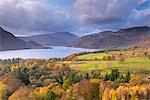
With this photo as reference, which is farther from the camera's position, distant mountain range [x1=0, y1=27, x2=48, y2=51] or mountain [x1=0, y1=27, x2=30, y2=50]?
distant mountain range [x1=0, y1=27, x2=48, y2=51]

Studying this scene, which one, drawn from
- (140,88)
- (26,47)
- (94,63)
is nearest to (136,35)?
(26,47)

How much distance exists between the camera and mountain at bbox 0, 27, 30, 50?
25.6 meters

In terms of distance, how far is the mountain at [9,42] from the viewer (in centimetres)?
2558

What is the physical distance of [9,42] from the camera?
95.5 ft

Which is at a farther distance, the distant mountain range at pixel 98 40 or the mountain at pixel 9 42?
the distant mountain range at pixel 98 40

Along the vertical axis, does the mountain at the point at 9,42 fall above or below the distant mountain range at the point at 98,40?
below

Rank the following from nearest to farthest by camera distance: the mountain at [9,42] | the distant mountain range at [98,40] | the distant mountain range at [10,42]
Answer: the mountain at [9,42] → the distant mountain range at [10,42] → the distant mountain range at [98,40]

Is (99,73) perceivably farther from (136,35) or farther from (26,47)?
(136,35)

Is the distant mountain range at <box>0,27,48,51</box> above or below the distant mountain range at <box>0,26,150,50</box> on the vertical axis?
below

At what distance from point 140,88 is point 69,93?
319 cm

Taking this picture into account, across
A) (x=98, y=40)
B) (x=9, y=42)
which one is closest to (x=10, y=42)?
(x=9, y=42)

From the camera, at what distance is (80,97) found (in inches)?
489

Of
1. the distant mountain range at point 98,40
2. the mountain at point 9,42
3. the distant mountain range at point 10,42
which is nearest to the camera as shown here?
the mountain at point 9,42

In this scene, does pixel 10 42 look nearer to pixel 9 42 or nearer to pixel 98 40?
Result: pixel 9 42
